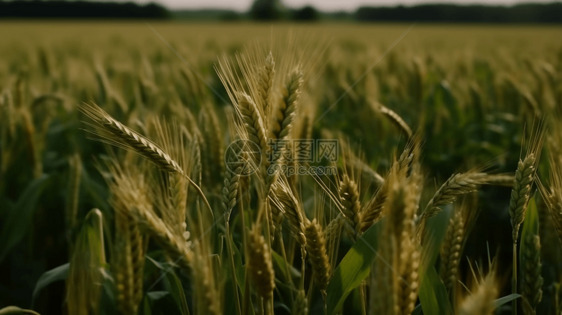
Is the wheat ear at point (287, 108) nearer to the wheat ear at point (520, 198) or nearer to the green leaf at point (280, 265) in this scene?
the green leaf at point (280, 265)

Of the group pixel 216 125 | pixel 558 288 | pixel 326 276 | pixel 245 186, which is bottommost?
pixel 558 288

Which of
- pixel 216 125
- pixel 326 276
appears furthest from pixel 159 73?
pixel 326 276

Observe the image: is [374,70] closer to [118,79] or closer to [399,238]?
[118,79]

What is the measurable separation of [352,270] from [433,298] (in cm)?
20

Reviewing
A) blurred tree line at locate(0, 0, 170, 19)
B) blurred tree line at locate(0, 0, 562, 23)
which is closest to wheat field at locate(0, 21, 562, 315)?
blurred tree line at locate(0, 0, 562, 23)

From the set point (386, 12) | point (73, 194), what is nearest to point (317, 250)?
point (73, 194)

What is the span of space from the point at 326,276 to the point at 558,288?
0.78 m

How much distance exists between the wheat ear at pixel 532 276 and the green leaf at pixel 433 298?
0.70ft

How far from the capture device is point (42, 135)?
2.39 m

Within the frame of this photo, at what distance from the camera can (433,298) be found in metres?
1.00

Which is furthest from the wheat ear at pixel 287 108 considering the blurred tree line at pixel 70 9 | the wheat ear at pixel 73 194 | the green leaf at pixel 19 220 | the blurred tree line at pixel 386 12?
the blurred tree line at pixel 70 9

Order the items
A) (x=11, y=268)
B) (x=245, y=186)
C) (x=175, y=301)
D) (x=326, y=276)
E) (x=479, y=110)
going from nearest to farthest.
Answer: (x=326, y=276), (x=245, y=186), (x=175, y=301), (x=11, y=268), (x=479, y=110)

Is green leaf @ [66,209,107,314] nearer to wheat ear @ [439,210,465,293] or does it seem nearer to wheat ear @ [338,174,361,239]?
wheat ear @ [338,174,361,239]

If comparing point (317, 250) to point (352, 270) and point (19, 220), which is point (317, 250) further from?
point (19, 220)
